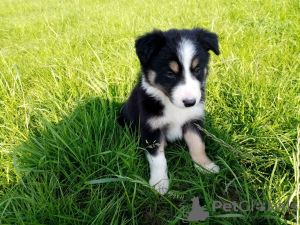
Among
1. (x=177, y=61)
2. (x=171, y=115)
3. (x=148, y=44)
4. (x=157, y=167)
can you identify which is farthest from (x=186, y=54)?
(x=157, y=167)

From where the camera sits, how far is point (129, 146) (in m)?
1.82

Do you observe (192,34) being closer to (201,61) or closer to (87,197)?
(201,61)

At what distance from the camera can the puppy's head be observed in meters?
1.64

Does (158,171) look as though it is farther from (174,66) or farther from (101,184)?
(174,66)

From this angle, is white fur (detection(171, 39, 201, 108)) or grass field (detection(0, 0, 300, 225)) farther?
white fur (detection(171, 39, 201, 108))

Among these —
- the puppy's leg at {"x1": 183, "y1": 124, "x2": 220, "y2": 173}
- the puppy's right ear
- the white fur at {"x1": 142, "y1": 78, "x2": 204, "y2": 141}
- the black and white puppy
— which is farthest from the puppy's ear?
the puppy's leg at {"x1": 183, "y1": 124, "x2": 220, "y2": 173}

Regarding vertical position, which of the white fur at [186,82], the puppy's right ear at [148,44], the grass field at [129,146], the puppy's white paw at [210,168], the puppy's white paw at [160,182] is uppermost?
the puppy's right ear at [148,44]

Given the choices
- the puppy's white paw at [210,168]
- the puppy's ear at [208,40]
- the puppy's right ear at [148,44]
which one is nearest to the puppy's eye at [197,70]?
the puppy's ear at [208,40]

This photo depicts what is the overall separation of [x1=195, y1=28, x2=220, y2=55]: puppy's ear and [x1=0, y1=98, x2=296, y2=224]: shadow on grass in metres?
0.72

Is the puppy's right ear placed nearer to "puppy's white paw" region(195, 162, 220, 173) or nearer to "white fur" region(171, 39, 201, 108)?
"white fur" region(171, 39, 201, 108)

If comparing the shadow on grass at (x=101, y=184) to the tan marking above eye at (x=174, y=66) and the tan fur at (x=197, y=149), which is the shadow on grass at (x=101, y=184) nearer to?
the tan fur at (x=197, y=149)

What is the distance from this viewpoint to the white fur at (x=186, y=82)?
1603 mm

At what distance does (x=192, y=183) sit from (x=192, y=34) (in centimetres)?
119

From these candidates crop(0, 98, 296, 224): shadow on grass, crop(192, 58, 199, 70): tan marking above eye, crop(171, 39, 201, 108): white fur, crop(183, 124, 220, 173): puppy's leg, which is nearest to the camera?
crop(0, 98, 296, 224): shadow on grass
